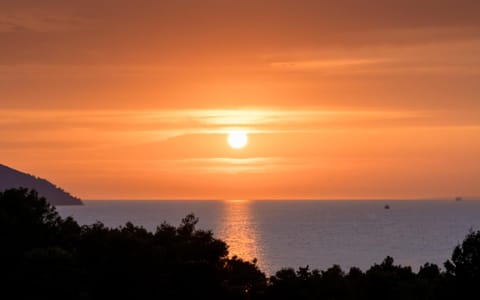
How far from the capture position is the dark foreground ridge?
63719 millimetres

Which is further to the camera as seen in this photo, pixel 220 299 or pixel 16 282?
pixel 220 299

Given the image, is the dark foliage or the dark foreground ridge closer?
the dark foreground ridge

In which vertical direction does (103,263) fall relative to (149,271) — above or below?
above

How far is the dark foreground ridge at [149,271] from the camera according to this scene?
63719 millimetres

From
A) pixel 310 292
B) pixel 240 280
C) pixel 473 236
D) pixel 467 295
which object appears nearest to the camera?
pixel 467 295

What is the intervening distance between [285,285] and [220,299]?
558 cm

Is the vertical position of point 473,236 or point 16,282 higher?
point 473,236

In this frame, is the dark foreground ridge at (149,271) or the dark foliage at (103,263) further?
the dark foliage at (103,263)

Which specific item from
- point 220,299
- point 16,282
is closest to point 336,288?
point 220,299

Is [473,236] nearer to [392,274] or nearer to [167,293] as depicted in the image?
[392,274]

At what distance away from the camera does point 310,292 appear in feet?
231

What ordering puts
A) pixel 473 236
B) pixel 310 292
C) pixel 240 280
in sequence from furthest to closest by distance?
pixel 240 280, pixel 310 292, pixel 473 236

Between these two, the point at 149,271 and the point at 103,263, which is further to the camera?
the point at 103,263

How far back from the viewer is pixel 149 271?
6856cm
